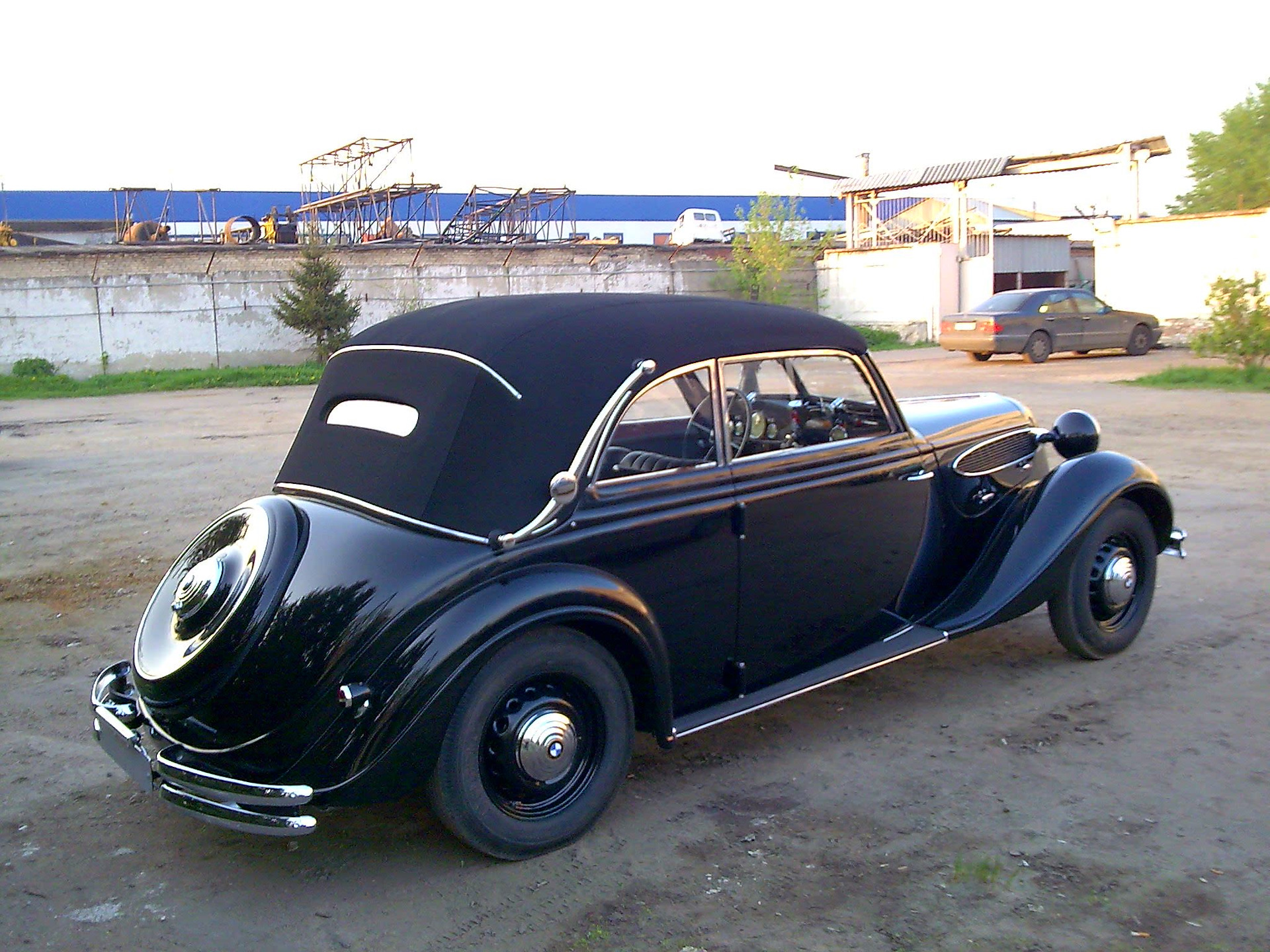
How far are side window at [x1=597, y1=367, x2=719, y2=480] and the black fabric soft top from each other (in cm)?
9

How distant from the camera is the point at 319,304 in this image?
26.4 meters

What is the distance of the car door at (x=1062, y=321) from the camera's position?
2139cm

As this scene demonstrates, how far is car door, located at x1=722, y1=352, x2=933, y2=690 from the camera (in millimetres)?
3979

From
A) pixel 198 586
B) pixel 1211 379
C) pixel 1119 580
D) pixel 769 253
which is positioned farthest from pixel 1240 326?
pixel 769 253

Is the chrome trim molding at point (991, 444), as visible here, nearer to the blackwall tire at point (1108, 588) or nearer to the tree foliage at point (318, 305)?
the blackwall tire at point (1108, 588)

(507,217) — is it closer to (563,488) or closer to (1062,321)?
(1062,321)

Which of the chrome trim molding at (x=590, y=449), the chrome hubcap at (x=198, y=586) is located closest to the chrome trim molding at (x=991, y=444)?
the chrome trim molding at (x=590, y=449)

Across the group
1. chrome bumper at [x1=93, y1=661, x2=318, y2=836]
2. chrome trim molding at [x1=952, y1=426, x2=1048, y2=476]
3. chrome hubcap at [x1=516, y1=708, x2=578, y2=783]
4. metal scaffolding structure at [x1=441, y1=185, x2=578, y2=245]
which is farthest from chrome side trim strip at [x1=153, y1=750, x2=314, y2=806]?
metal scaffolding structure at [x1=441, y1=185, x2=578, y2=245]

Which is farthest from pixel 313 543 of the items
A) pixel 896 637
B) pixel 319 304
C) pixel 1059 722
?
pixel 319 304

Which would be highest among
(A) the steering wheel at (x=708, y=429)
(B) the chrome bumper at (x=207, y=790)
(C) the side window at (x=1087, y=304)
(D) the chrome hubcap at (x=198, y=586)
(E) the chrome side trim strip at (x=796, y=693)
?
(C) the side window at (x=1087, y=304)

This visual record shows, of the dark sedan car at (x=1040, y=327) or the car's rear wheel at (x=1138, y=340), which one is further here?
the car's rear wheel at (x=1138, y=340)

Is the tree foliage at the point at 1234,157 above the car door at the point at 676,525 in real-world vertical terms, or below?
above

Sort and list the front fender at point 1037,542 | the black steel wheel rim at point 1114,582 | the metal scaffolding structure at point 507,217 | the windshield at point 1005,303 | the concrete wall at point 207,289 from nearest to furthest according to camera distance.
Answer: the front fender at point 1037,542 → the black steel wheel rim at point 1114,582 → the windshield at point 1005,303 → the concrete wall at point 207,289 → the metal scaffolding structure at point 507,217

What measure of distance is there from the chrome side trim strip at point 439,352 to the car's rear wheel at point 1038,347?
1903 cm
